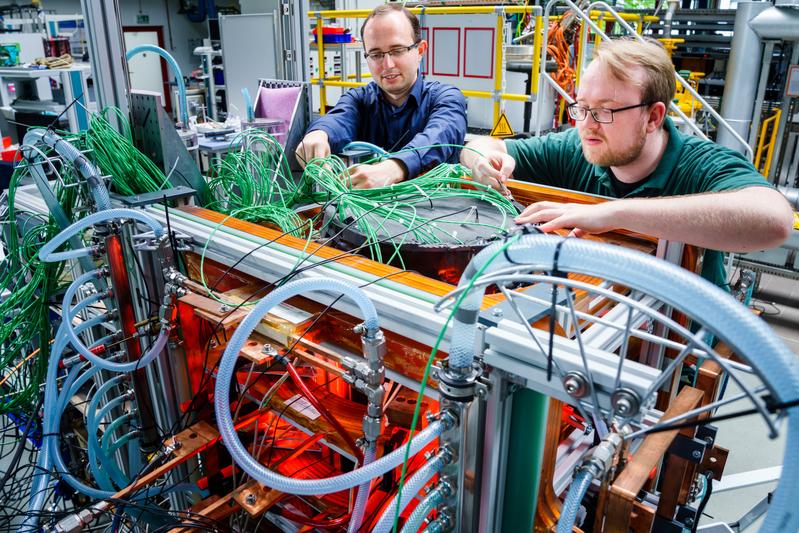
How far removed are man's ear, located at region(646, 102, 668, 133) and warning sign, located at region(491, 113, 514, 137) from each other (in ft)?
9.61

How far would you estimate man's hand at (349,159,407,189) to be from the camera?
1456 millimetres

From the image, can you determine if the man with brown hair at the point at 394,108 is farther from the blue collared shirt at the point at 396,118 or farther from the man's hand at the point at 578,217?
the man's hand at the point at 578,217

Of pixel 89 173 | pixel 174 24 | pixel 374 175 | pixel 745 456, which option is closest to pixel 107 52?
pixel 89 173

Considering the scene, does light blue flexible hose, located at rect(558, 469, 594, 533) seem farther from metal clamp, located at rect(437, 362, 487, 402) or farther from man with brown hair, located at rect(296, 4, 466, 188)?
man with brown hair, located at rect(296, 4, 466, 188)

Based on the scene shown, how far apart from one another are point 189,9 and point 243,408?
10194 mm

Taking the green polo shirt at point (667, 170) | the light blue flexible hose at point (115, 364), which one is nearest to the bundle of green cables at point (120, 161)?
the light blue flexible hose at point (115, 364)

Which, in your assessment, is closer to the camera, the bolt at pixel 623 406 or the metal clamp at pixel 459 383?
the bolt at pixel 623 406

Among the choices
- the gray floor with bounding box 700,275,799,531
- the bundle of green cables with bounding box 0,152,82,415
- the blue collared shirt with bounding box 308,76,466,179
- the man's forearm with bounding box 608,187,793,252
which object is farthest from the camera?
the gray floor with bounding box 700,275,799,531

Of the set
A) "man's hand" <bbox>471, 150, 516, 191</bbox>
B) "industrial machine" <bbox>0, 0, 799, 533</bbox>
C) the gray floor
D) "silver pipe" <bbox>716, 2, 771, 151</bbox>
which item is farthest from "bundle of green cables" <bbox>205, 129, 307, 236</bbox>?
"silver pipe" <bbox>716, 2, 771, 151</bbox>

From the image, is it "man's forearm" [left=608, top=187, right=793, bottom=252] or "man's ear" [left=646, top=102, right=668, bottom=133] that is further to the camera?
"man's ear" [left=646, top=102, right=668, bottom=133]

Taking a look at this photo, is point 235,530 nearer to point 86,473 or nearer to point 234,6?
point 86,473

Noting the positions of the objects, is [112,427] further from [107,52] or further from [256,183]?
[107,52]

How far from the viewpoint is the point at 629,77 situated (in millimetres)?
1344

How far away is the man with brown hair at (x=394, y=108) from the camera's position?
5.73ft
